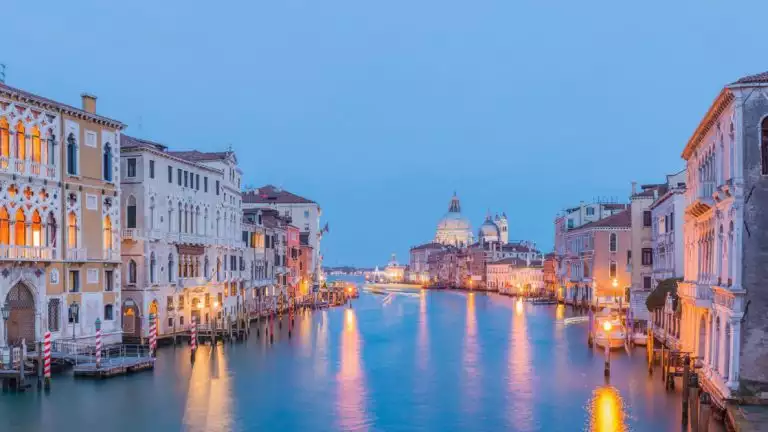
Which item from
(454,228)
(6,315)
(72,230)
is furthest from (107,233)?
(454,228)

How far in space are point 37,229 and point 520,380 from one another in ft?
51.8

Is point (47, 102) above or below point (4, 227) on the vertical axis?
above

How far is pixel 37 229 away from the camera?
1051 inches

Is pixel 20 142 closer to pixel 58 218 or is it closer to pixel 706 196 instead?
pixel 58 218

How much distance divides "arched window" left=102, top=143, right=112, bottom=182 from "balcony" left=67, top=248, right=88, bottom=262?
2942 mm

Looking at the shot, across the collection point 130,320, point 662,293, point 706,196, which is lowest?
point 130,320

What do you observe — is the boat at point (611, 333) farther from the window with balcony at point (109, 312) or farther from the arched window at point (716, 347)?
the window with balcony at point (109, 312)

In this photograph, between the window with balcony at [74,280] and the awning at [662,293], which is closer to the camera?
the window with balcony at [74,280]

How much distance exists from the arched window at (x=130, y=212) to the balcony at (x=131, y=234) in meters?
0.39

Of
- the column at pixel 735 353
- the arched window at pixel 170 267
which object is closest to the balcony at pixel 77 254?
the arched window at pixel 170 267

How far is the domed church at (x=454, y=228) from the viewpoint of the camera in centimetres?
18962

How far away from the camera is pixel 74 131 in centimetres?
2820

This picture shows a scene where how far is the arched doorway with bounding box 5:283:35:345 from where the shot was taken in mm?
26203

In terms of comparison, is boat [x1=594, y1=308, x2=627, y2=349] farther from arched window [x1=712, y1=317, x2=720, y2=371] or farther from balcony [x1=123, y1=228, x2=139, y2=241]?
balcony [x1=123, y1=228, x2=139, y2=241]
